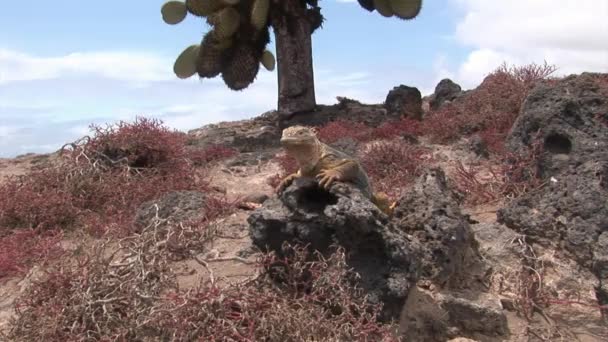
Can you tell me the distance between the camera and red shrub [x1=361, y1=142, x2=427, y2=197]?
8.09 metres

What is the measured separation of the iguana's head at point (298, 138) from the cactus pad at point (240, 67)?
9351 millimetres

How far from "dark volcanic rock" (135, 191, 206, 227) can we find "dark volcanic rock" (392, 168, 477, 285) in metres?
2.31

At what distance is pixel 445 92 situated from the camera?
14383 mm

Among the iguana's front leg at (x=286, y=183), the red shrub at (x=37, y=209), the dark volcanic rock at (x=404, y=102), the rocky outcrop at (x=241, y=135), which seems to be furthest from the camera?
the dark volcanic rock at (x=404, y=102)

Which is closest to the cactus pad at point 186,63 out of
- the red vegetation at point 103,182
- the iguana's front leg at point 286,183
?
the red vegetation at point 103,182

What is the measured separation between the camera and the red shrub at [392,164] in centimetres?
809

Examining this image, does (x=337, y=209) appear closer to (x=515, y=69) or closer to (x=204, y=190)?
(x=204, y=190)

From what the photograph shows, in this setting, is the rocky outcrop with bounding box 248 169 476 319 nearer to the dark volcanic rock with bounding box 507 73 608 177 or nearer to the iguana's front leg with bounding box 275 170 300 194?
the iguana's front leg with bounding box 275 170 300 194

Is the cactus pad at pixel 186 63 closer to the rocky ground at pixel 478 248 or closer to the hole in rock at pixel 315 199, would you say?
the rocky ground at pixel 478 248

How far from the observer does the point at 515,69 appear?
1138 cm

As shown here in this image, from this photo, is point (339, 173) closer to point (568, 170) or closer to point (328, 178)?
point (328, 178)

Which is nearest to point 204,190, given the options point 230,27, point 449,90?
point 230,27

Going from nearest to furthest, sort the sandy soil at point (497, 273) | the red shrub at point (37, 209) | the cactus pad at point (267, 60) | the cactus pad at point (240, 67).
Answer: the sandy soil at point (497, 273)
the red shrub at point (37, 209)
the cactus pad at point (240, 67)
the cactus pad at point (267, 60)

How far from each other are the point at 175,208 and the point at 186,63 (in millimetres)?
7939
